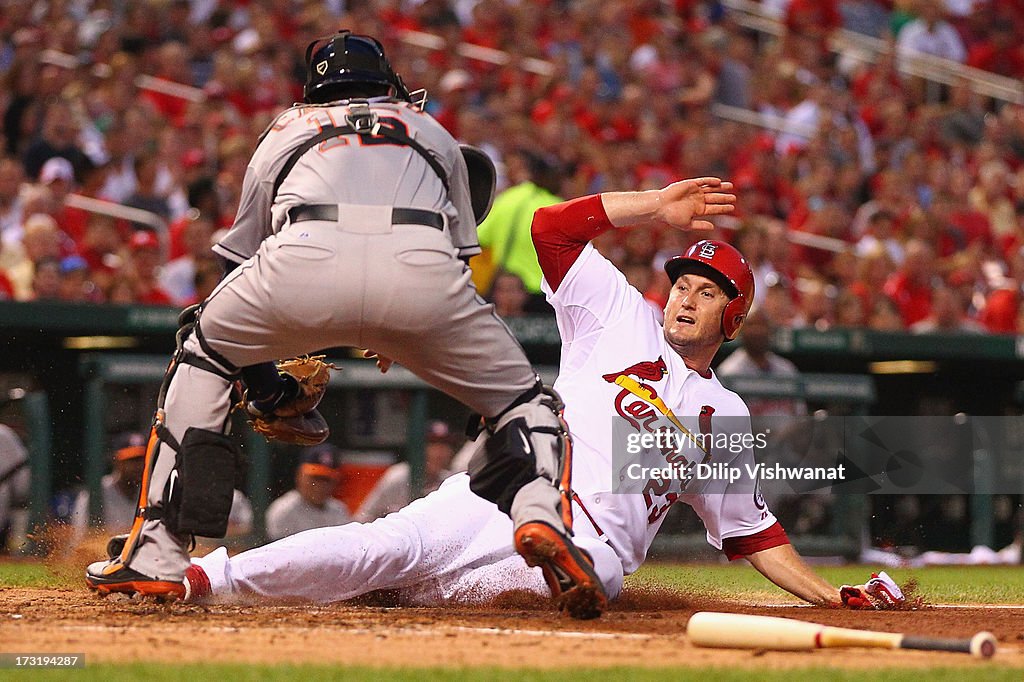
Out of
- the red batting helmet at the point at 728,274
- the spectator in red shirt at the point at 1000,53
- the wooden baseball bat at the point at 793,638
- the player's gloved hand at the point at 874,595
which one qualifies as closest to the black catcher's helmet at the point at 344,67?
the red batting helmet at the point at 728,274

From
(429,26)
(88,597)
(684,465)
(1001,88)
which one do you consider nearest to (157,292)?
(88,597)

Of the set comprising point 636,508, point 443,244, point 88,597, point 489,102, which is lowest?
point 88,597

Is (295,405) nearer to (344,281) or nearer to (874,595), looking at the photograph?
(344,281)

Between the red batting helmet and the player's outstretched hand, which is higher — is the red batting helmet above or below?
below

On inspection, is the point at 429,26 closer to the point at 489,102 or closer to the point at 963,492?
the point at 489,102

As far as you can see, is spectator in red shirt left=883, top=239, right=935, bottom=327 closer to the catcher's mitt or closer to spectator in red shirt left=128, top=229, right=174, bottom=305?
spectator in red shirt left=128, top=229, right=174, bottom=305

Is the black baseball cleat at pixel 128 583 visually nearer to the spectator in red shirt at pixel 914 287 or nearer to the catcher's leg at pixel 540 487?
the catcher's leg at pixel 540 487

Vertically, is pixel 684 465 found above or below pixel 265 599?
above

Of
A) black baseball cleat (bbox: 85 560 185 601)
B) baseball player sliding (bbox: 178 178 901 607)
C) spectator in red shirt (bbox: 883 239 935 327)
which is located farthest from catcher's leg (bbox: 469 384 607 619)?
spectator in red shirt (bbox: 883 239 935 327)
